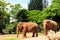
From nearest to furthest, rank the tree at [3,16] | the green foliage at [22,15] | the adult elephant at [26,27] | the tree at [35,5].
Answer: the adult elephant at [26,27] → the tree at [3,16] → the green foliage at [22,15] → the tree at [35,5]

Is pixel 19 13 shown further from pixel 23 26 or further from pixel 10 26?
pixel 23 26

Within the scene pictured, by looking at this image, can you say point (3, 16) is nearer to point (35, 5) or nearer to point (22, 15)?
point (22, 15)

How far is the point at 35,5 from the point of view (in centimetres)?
3353

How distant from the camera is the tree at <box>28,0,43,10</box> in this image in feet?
109

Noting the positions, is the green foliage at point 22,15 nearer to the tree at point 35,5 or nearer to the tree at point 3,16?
the tree at point 3,16

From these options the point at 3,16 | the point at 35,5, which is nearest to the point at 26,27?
the point at 3,16

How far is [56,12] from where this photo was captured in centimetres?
2619

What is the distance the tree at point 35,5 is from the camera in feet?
109

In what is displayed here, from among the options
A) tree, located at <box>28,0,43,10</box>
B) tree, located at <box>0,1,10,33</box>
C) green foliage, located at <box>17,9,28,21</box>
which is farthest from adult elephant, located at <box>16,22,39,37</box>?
tree, located at <box>28,0,43,10</box>

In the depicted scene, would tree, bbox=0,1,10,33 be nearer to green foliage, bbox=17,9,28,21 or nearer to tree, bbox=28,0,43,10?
green foliage, bbox=17,9,28,21

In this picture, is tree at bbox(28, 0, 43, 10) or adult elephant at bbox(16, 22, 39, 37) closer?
adult elephant at bbox(16, 22, 39, 37)

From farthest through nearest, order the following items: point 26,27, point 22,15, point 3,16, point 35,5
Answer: point 35,5
point 22,15
point 3,16
point 26,27

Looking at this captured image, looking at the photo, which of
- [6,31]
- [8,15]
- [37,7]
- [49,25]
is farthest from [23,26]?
[37,7]

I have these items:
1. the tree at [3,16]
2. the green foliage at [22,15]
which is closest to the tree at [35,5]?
the green foliage at [22,15]
